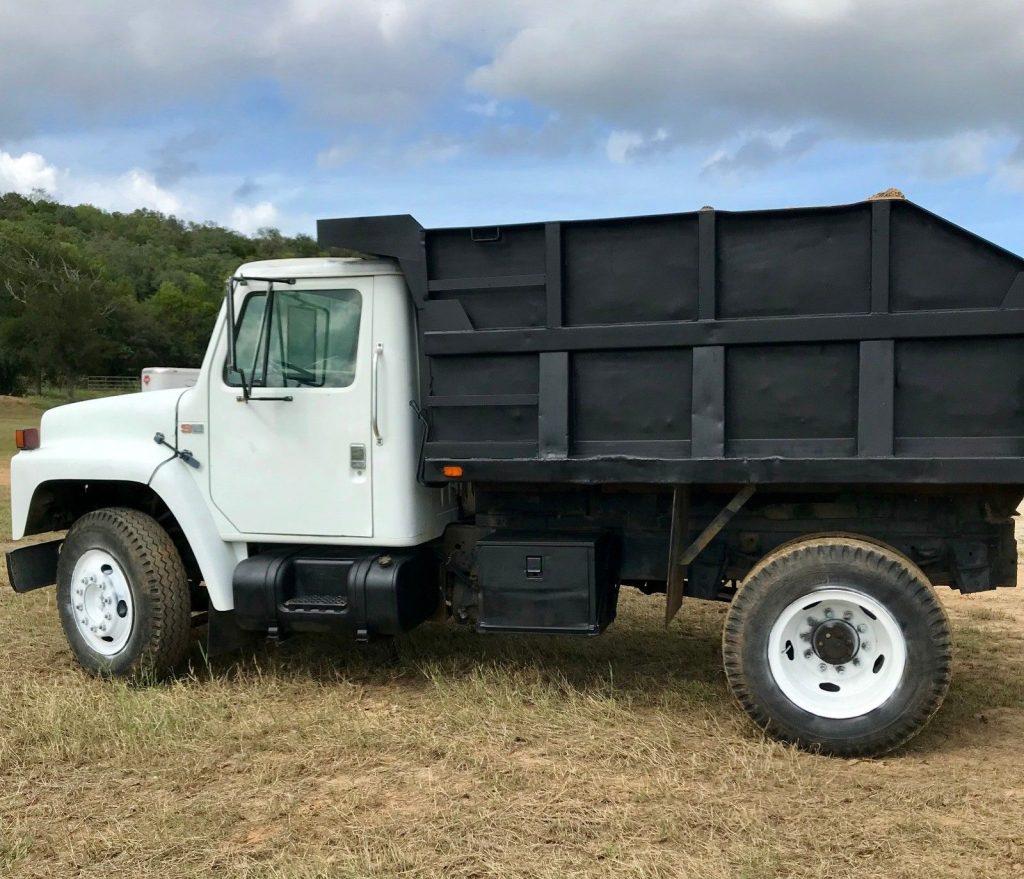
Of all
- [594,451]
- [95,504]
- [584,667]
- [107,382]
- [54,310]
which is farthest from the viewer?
[107,382]

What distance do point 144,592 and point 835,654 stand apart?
3690 mm

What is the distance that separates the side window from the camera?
564 cm

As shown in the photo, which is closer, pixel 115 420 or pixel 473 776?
pixel 473 776

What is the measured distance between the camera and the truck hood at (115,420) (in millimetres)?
5992

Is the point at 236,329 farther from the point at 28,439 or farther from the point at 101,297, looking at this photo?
the point at 101,297

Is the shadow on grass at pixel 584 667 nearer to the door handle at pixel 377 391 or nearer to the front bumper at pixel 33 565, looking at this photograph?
the front bumper at pixel 33 565

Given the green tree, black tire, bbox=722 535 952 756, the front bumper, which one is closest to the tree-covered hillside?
the green tree

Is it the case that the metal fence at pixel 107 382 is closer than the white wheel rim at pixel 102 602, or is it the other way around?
the white wheel rim at pixel 102 602

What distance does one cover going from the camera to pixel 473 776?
14.8 ft

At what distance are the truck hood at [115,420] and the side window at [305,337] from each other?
568 mm

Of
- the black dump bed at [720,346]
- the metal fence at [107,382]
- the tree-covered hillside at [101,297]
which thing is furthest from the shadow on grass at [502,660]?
the metal fence at [107,382]

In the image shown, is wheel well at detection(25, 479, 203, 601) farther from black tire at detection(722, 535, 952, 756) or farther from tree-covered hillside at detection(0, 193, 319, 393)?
tree-covered hillside at detection(0, 193, 319, 393)

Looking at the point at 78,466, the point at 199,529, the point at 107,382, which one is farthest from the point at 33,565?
the point at 107,382

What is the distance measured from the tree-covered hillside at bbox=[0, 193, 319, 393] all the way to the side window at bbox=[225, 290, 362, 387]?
3732 cm
